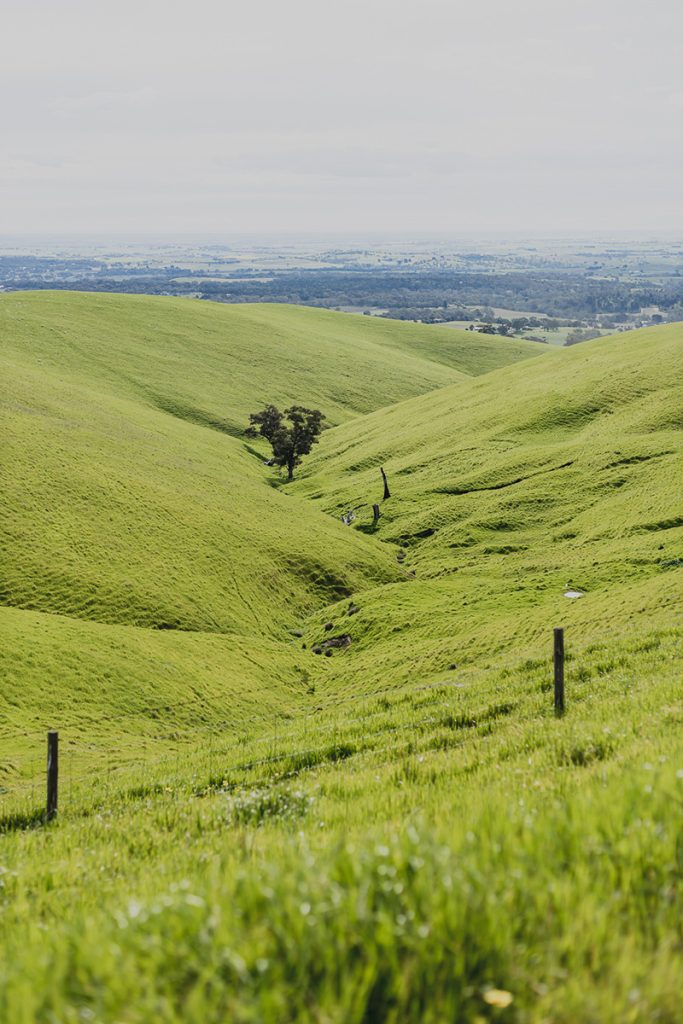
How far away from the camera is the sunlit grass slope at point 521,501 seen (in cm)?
5309

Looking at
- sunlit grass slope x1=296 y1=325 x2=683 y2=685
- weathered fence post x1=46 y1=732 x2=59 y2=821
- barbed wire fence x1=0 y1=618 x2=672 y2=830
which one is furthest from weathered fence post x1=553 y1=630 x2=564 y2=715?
sunlit grass slope x1=296 y1=325 x2=683 y2=685

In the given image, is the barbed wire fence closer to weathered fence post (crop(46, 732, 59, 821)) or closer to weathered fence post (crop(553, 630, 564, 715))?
weathered fence post (crop(46, 732, 59, 821))

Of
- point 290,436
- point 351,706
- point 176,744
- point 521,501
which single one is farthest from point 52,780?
point 290,436

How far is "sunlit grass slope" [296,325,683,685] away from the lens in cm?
5309

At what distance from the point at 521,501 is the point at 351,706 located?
2224 inches

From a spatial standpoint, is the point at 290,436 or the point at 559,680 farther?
the point at 290,436

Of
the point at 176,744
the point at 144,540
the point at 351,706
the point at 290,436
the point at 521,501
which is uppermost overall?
the point at 290,436

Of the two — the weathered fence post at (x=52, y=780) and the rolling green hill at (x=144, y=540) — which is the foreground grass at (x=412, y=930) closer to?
the weathered fence post at (x=52, y=780)

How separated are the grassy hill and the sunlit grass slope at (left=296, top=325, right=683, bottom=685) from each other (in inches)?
19.7

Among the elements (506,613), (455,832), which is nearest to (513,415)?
(506,613)

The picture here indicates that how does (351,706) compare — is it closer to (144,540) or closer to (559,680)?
(559,680)

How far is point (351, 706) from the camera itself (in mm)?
35031

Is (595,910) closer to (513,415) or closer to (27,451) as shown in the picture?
(27,451)

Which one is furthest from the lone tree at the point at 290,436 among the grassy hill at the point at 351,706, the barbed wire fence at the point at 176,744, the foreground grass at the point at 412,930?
the foreground grass at the point at 412,930
